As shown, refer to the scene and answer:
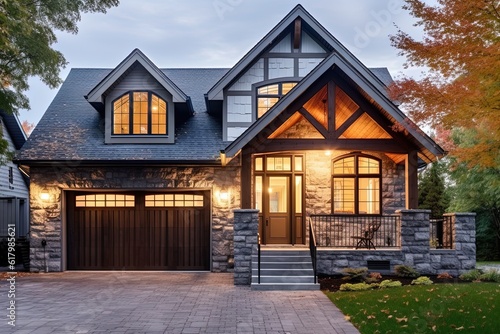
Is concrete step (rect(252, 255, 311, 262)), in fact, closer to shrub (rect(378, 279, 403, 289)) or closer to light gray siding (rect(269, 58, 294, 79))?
shrub (rect(378, 279, 403, 289))

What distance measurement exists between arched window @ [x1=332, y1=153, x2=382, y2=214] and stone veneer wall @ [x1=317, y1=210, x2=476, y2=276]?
7.54ft

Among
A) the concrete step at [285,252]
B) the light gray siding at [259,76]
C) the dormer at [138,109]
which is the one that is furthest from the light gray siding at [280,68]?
the concrete step at [285,252]

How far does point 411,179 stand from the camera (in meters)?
13.6

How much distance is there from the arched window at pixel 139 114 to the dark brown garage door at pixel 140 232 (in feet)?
6.92

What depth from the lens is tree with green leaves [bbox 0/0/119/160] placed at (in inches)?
557

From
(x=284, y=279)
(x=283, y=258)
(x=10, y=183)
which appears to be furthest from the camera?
(x=10, y=183)

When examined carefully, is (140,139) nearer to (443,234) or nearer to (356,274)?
(356,274)

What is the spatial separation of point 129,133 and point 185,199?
9.26 ft

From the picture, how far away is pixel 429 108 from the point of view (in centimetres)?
1031

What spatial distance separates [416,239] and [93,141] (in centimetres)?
1031

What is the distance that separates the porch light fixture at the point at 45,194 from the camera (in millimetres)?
15305

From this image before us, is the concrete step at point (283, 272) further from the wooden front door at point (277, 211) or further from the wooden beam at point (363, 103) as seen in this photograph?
the wooden beam at point (363, 103)

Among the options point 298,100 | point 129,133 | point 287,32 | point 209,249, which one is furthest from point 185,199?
point 287,32

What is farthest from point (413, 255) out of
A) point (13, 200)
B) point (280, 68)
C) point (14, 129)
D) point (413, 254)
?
point (14, 129)
